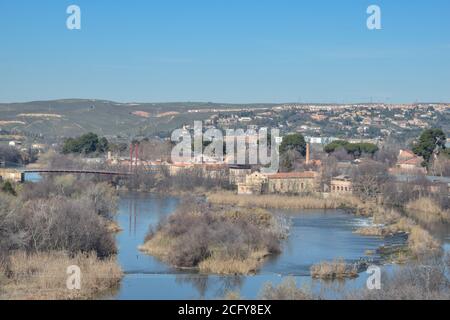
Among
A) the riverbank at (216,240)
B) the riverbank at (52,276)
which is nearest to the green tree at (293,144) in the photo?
the riverbank at (216,240)

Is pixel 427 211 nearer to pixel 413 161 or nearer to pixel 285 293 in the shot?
pixel 413 161

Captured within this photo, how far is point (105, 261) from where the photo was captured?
45.1 feet

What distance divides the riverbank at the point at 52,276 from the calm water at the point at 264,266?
0.28 m

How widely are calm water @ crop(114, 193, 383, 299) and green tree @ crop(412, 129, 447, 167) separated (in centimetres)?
1016

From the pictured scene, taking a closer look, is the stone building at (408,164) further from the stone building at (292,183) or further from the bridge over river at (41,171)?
the bridge over river at (41,171)

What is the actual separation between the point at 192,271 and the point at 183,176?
1696 centimetres

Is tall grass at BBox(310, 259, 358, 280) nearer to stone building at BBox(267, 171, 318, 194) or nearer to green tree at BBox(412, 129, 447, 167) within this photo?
stone building at BBox(267, 171, 318, 194)

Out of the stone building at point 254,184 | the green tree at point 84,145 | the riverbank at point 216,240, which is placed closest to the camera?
the riverbank at point 216,240

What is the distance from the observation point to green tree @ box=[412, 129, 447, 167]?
32.8 m

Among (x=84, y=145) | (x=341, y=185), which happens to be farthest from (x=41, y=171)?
(x=84, y=145)

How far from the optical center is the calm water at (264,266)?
1237cm

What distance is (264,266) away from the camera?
47.7 feet

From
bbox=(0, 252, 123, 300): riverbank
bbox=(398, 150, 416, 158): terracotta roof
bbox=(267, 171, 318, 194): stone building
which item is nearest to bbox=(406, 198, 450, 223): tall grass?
bbox=(267, 171, 318, 194): stone building

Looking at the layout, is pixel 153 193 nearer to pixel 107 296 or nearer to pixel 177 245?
pixel 177 245
